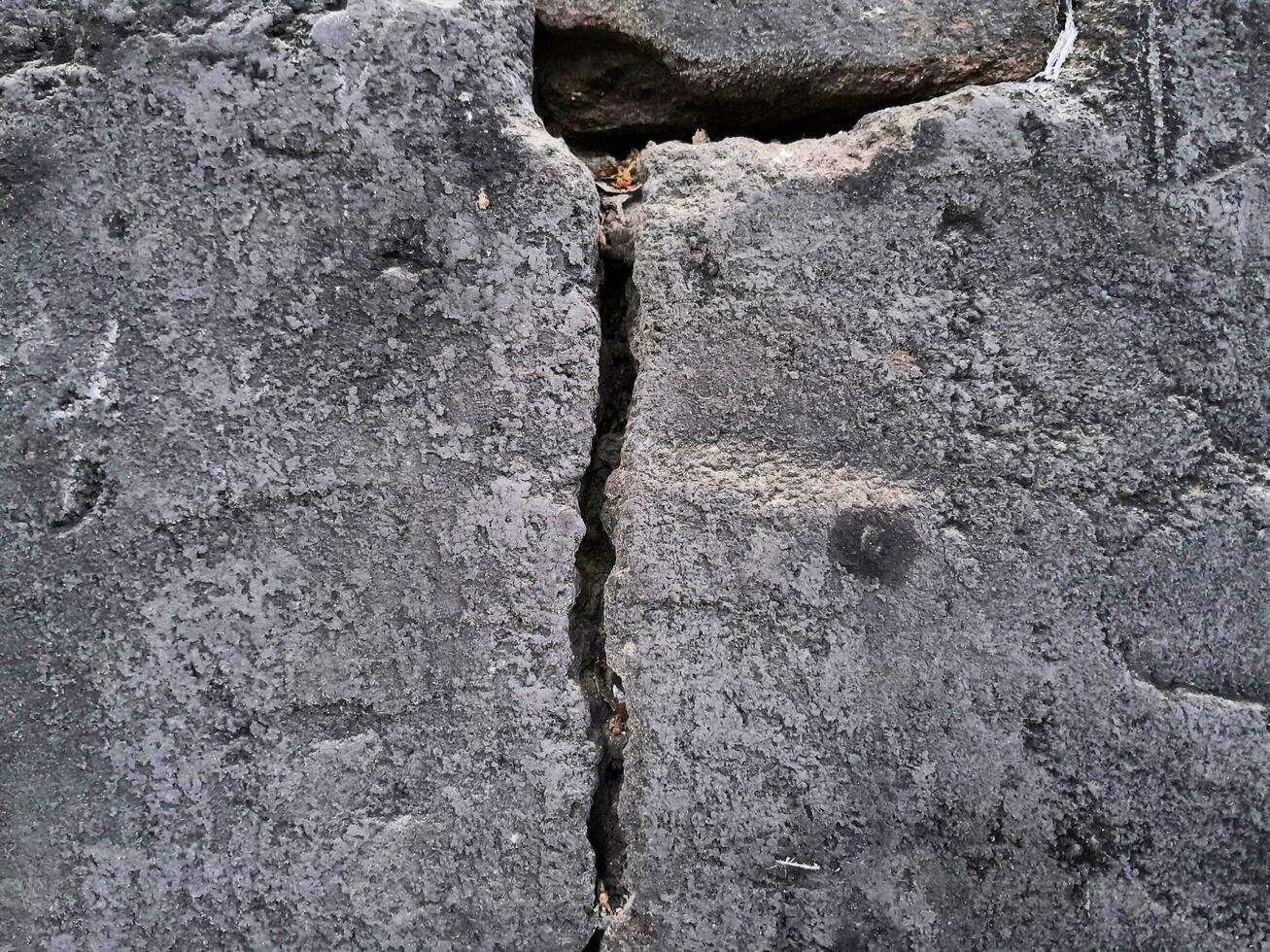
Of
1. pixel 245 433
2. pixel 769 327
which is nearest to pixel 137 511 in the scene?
pixel 245 433

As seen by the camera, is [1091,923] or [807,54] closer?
[1091,923]

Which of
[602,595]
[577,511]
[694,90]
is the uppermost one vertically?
[694,90]

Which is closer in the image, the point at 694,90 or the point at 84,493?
the point at 84,493

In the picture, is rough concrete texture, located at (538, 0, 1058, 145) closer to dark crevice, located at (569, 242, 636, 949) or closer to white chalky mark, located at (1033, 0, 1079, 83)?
white chalky mark, located at (1033, 0, 1079, 83)

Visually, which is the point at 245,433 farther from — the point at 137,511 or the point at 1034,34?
the point at 1034,34

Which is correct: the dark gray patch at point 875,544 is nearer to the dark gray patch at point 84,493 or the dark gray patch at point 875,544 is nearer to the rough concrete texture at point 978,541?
the rough concrete texture at point 978,541

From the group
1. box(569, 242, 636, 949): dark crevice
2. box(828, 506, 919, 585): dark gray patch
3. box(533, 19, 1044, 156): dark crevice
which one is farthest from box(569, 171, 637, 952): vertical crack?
box(828, 506, 919, 585): dark gray patch

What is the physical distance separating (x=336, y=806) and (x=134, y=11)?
99 centimetres

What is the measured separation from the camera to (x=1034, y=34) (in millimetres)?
1017

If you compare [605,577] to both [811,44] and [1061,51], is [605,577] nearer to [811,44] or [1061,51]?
[811,44]

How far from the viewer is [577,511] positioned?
38.3 inches

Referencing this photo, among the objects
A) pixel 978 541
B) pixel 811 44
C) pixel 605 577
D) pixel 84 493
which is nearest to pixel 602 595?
pixel 605 577

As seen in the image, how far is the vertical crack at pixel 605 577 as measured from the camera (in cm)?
99

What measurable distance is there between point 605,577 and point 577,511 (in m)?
0.12
